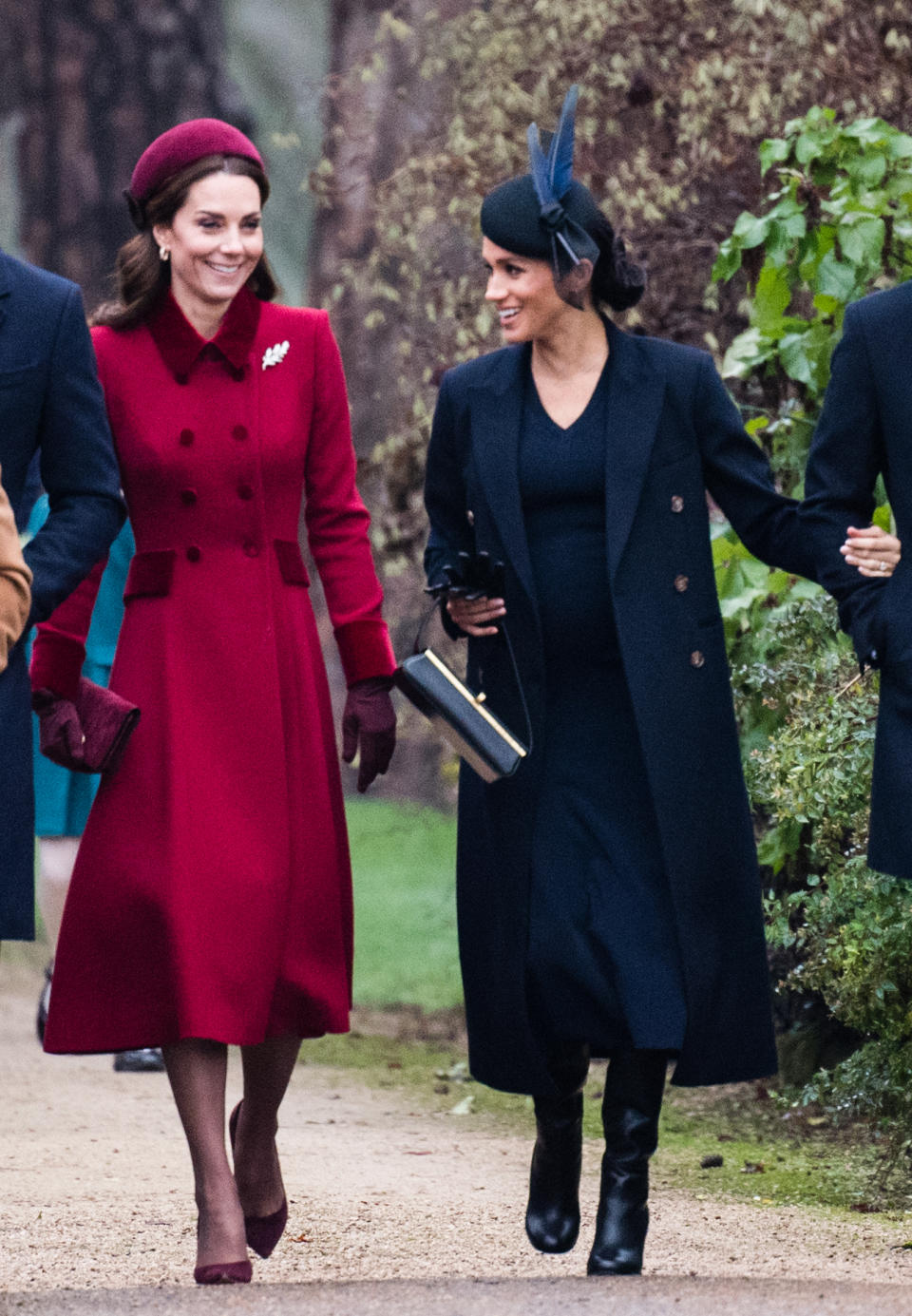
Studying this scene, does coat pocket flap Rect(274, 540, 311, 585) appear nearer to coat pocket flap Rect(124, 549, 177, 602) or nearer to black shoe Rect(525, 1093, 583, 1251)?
coat pocket flap Rect(124, 549, 177, 602)

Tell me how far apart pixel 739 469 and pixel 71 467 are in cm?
118

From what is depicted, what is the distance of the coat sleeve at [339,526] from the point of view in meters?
4.30

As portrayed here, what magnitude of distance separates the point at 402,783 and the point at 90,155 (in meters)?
3.65

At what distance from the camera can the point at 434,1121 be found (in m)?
6.45

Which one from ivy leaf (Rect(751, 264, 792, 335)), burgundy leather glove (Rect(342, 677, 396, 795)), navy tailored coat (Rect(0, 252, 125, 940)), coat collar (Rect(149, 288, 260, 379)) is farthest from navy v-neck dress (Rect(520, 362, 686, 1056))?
ivy leaf (Rect(751, 264, 792, 335))

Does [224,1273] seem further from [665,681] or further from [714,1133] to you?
[714,1133]

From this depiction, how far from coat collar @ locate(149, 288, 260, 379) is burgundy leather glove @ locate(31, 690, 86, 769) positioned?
627 millimetres

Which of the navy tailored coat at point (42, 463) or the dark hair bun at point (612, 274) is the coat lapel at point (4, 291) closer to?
the navy tailored coat at point (42, 463)

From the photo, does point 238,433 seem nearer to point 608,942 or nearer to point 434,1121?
point 608,942

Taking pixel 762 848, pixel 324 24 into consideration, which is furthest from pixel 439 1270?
pixel 324 24

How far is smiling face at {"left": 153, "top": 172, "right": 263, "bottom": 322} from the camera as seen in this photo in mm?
4117

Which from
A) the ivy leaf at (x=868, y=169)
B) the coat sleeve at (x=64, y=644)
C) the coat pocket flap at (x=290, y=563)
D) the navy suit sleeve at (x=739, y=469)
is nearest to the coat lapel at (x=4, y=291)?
the coat sleeve at (x=64, y=644)

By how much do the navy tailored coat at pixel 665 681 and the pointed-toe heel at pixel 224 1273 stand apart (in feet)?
1.89

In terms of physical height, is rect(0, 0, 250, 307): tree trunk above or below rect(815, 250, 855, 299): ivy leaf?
above
